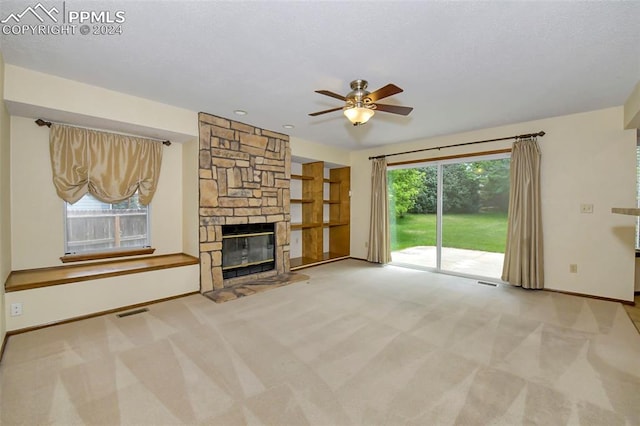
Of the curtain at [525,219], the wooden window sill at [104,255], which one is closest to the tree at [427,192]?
the curtain at [525,219]

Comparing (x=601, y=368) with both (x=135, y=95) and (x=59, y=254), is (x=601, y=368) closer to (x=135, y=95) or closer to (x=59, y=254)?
(x=135, y=95)

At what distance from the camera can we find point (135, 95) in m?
3.28

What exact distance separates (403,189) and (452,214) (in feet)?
3.73

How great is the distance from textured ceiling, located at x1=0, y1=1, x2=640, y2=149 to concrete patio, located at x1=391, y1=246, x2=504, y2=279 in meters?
2.53

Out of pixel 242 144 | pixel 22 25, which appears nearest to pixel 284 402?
pixel 22 25

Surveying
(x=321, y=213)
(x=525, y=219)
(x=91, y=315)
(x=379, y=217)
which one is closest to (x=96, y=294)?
(x=91, y=315)

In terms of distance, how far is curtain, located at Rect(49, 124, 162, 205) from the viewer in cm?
327

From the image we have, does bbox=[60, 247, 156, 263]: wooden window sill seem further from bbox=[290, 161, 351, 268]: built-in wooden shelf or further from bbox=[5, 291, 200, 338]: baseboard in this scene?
bbox=[290, 161, 351, 268]: built-in wooden shelf

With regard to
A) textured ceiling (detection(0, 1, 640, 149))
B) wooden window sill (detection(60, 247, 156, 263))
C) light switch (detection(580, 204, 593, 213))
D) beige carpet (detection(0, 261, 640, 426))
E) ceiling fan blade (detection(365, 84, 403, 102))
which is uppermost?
textured ceiling (detection(0, 1, 640, 149))

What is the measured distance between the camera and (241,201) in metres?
4.34

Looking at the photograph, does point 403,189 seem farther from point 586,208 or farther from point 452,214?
point 586,208

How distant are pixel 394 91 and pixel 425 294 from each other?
291 centimetres

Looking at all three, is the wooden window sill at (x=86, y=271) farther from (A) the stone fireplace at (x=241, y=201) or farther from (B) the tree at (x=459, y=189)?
(B) the tree at (x=459, y=189)

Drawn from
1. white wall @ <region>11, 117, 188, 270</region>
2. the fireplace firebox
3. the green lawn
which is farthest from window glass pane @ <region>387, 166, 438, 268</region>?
white wall @ <region>11, 117, 188, 270</region>
